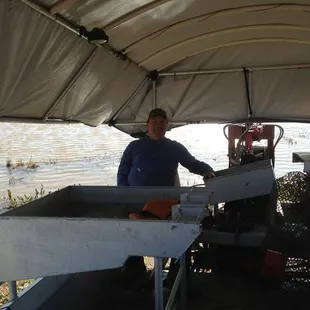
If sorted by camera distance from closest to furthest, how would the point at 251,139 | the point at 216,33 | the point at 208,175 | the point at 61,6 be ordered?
1. the point at 61,6
2. the point at 208,175
3. the point at 216,33
4. the point at 251,139

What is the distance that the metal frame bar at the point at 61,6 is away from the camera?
2.38 metres

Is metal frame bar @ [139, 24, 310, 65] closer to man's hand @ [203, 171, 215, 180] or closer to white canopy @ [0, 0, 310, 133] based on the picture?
white canopy @ [0, 0, 310, 133]

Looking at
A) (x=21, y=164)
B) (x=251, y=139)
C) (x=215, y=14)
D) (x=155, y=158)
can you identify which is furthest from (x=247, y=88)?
(x=21, y=164)

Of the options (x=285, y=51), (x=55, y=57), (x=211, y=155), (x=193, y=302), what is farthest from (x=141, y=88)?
(x=211, y=155)

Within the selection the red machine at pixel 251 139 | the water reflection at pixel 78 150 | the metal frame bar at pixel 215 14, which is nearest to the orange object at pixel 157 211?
the metal frame bar at pixel 215 14

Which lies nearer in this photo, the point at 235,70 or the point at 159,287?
the point at 159,287

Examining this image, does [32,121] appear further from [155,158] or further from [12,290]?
[12,290]

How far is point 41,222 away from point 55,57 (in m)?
1.71

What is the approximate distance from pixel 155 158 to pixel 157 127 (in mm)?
261

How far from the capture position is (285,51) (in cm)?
439

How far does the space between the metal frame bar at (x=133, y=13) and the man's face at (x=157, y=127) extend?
0.80m

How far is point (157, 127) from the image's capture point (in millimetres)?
3391

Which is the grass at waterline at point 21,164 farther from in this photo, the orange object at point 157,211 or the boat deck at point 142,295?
the orange object at point 157,211

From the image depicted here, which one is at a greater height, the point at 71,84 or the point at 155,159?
the point at 71,84
